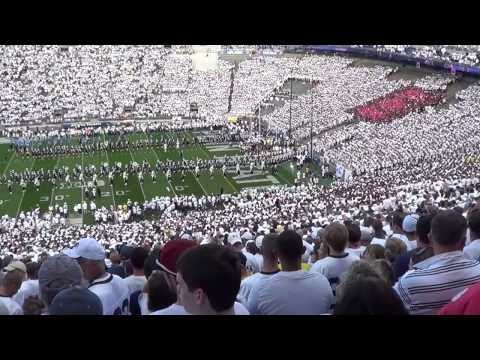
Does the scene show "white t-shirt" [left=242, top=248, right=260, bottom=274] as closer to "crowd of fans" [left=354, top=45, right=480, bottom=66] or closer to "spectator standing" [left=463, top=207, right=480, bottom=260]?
"spectator standing" [left=463, top=207, right=480, bottom=260]

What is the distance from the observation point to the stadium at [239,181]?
10.3 feet

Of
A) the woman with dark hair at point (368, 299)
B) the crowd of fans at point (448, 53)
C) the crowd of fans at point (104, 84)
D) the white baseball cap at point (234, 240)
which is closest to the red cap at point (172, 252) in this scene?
the woman with dark hair at point (368, 299)

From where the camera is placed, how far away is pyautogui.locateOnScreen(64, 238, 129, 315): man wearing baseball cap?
361 centimetres

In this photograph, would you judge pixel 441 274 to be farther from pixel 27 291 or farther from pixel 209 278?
pixel 27 291

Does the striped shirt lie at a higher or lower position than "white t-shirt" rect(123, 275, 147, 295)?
higher

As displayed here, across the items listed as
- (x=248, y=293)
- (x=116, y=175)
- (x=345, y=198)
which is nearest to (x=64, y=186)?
(x=116, y=175)

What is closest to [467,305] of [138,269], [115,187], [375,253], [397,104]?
[375,253]

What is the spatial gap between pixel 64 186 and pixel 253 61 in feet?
78.5

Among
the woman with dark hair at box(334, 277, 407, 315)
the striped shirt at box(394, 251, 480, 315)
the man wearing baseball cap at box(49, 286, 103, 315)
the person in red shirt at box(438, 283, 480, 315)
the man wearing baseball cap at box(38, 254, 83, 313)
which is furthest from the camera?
the man wearing baseball cap at box(38, 254, 83, 313)

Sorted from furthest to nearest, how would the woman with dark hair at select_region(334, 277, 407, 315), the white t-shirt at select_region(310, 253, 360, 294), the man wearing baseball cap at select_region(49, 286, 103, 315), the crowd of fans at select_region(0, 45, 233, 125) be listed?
the crowd of fans at select_region(0, 45, 233, 125) < the white t-shirt at select_region(310, 253, 360, 294) < the man wearing baseball cap at select_region(49, 286, 103, 315) < the woman with dark hair at select_region(334, 277, 407, 315)

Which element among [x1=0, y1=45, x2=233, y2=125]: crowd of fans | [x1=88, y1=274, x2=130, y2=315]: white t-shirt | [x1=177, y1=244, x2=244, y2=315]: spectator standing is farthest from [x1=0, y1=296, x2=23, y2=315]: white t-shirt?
[x1=0, y1=45, x2=233, y2=125]: crowd of fans

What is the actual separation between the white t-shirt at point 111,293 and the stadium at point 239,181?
0.01m
